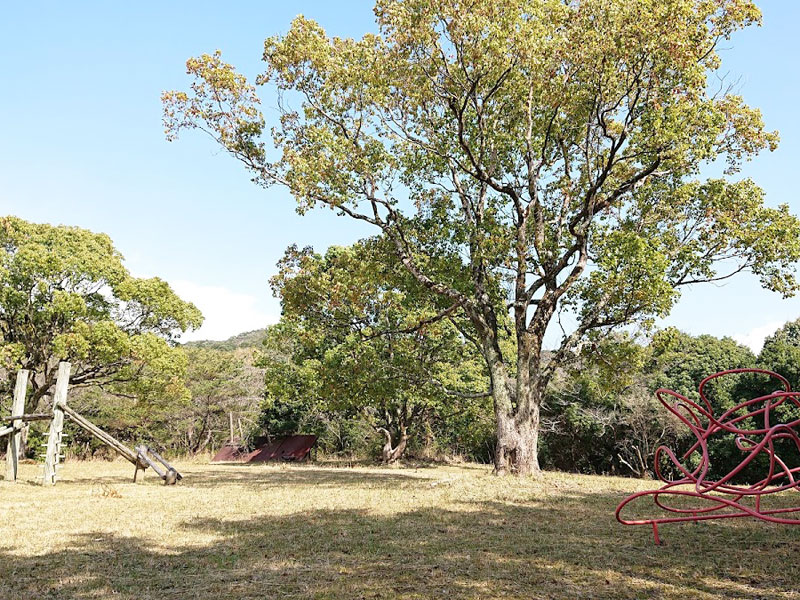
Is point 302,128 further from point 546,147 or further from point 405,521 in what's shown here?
point 405,521

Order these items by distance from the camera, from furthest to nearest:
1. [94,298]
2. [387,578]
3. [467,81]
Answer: [94,298]
[467,81]
[387,578]

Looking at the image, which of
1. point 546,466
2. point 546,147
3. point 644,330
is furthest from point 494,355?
point 546,466

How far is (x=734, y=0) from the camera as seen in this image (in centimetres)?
990

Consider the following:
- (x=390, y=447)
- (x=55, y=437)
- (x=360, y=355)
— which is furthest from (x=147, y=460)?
(x=390, y=447)

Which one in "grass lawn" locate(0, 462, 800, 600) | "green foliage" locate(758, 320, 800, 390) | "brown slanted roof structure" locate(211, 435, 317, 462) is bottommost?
"grass lawn" locate(0, 462, 800, 600)

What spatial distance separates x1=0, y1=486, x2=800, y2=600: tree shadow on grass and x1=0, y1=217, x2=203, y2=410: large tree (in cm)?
1279

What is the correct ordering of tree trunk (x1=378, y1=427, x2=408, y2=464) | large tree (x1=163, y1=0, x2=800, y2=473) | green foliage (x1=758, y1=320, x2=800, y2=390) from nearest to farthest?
1. large tree (x1=163, y1=0, x2=800, y2=473)
2. green foliage (x1=758, y1=320, x2=800, y2=390)
3. tree trunk (x1=378, y1=427, x2=408, y2=464)

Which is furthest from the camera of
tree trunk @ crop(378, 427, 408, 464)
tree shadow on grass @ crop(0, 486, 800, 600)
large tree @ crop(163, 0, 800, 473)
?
tree trunk @ crop(378, 427, 408, 464)

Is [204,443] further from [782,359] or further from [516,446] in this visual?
[782,359]

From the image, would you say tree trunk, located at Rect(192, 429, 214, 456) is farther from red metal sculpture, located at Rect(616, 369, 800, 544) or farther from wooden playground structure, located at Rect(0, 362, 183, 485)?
red metal sculpture, located at Rect(616, 369, 800, 544)

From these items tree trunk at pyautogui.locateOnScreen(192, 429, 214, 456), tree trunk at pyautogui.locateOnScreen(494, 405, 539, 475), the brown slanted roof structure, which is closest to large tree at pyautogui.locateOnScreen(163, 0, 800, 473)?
tree trunk at pyautogui.locateOnScreen(494, 405, 539, 475)

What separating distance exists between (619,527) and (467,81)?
24.2ft

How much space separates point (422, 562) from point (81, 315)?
55.0 feet

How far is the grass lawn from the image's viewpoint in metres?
4.06
